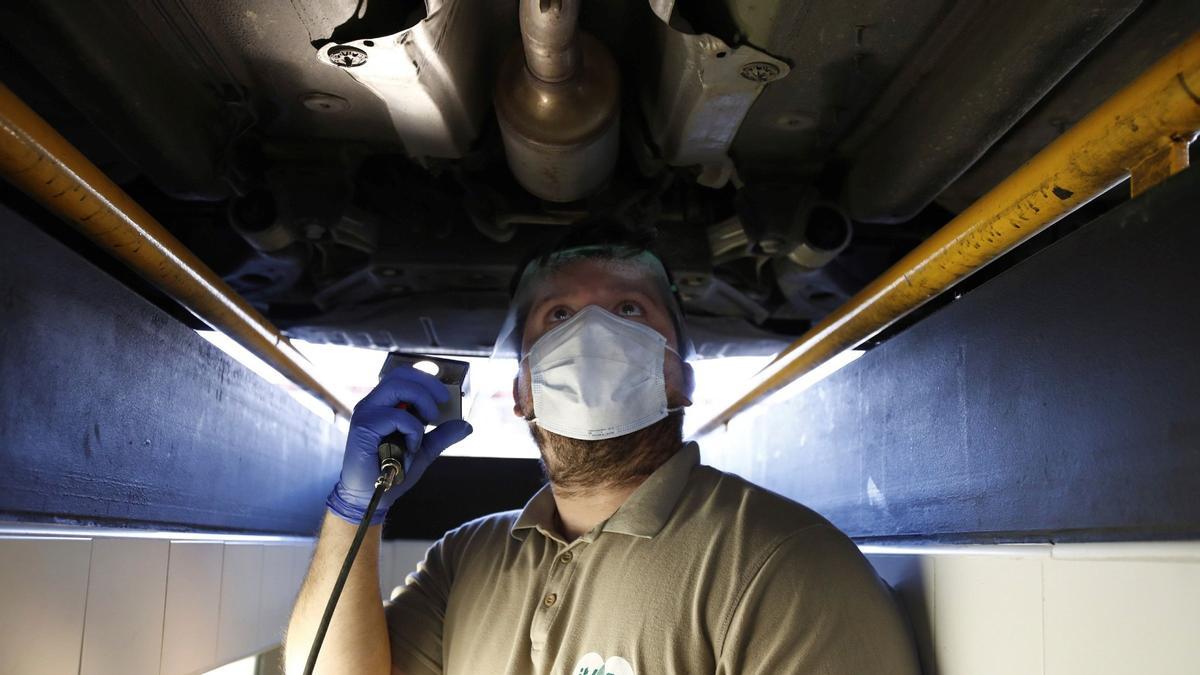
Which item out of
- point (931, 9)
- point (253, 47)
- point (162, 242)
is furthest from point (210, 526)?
point (931, 9)

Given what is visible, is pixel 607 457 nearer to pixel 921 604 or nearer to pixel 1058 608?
pixel 921 604

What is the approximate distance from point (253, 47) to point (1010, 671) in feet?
4.71

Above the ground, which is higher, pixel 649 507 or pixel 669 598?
pixel 649 507

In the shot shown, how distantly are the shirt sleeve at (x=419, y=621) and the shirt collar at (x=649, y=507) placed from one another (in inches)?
7.7

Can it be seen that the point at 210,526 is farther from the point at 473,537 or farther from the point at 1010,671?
the point at 1010,671

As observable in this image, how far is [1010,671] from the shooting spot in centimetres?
97

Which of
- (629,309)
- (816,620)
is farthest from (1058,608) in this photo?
(629,309)

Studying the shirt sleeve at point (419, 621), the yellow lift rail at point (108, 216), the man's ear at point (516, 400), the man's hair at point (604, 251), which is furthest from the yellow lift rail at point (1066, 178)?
the yellow lift rail at point (108, 216)

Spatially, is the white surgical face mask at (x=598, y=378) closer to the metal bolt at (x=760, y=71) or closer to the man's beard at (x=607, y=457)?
the man's beard at (x=607, y=457)

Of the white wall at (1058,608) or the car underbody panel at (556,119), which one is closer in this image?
the white wall at (1058,608)

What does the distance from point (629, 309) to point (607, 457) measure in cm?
27

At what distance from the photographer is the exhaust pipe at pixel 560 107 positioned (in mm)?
1524

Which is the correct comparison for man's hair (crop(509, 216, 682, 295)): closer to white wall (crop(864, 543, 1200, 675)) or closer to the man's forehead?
the man's forehead

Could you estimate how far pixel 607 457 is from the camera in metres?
1.60
